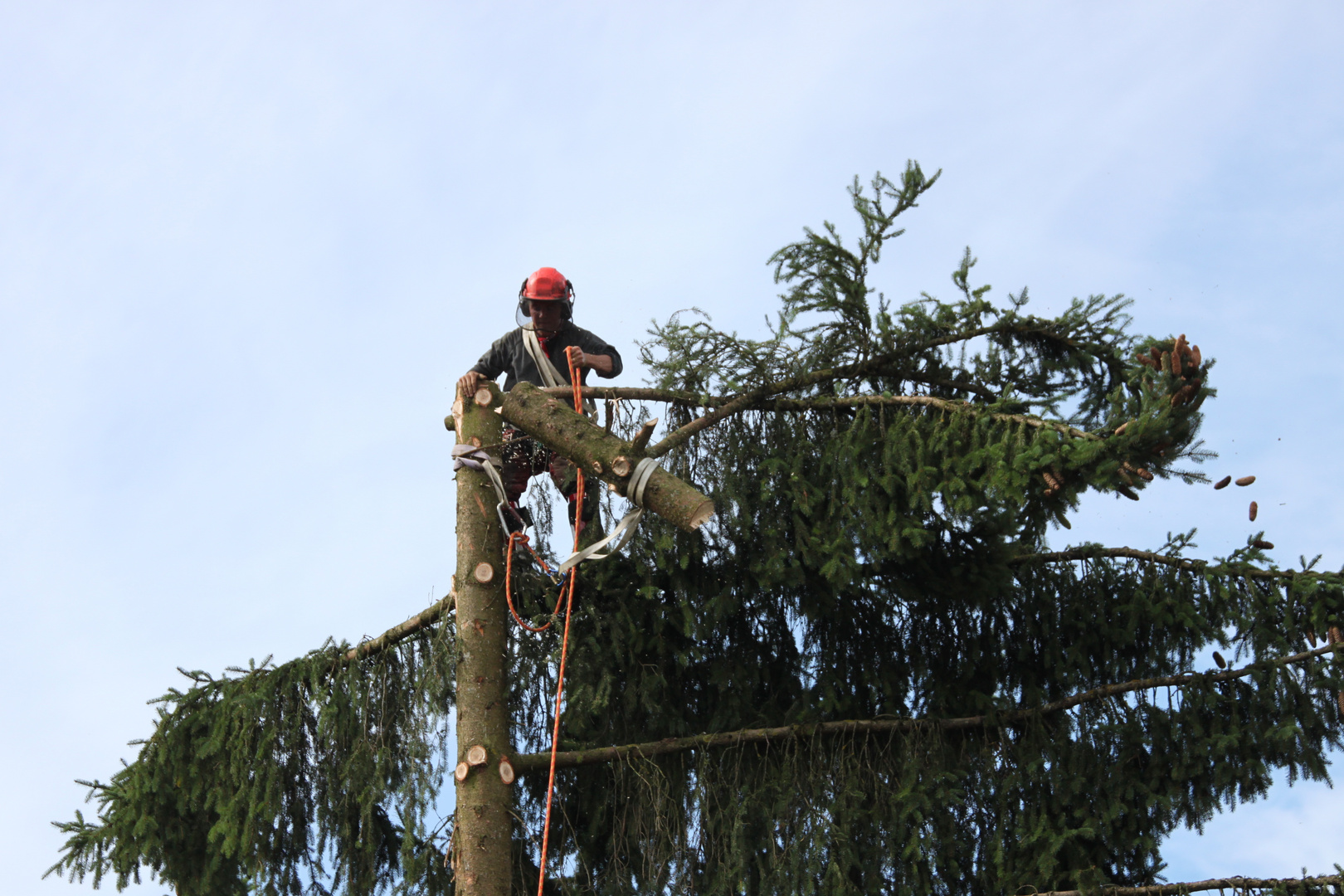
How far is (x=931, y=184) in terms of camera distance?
6.70 metres

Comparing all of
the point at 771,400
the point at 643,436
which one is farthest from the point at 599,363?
Result: the point at 643,436

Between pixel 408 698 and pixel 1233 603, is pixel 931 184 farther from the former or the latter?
pixel 408 698

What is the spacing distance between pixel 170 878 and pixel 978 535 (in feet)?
17.8

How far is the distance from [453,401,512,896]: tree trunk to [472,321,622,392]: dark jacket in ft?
1.59

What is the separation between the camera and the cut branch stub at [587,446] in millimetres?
5512

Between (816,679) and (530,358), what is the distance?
8.59ft

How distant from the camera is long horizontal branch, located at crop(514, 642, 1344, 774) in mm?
6902

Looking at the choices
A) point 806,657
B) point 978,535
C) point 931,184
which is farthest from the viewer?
point 806,657

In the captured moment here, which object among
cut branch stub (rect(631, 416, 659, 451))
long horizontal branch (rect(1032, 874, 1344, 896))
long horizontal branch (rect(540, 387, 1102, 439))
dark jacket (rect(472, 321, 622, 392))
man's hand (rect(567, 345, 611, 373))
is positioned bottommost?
long horizontal branch (rect(1032, 874, 1344, 896))

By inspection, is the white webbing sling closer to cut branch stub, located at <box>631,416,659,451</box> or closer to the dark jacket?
the dark jacket

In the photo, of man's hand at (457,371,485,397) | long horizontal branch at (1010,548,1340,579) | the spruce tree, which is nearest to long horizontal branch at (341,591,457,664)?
the spruce tree

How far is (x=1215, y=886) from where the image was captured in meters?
6.37

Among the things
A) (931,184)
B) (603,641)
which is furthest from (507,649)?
(931,184)

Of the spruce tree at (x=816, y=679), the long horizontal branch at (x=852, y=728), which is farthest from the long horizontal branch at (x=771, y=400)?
the long horizontal branch at (x=852, y=728)
